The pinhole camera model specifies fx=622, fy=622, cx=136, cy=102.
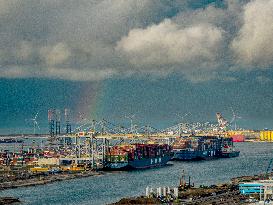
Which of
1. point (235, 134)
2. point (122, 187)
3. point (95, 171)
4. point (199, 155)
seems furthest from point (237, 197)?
point (235, 134)

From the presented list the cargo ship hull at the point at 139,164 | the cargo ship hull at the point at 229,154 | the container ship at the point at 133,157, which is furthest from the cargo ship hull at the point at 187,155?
the container ship at the point at 133,157

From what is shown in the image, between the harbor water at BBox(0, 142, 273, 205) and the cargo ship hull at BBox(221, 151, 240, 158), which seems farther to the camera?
the cargo ship hull at BBox(221, 151, 240, 158)

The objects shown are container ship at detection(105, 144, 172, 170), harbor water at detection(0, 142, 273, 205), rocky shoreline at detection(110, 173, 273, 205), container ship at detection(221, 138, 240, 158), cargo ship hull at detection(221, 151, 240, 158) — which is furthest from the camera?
container ship at detection(221, 138, 240, 158)

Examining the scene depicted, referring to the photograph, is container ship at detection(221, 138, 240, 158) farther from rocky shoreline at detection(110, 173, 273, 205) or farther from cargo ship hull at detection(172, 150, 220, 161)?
rocky shoreline at detection(110, 173, 273, 205)

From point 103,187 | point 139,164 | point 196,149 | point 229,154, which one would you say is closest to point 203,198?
point 103,187

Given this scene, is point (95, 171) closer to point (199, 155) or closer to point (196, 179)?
point (196, 179)

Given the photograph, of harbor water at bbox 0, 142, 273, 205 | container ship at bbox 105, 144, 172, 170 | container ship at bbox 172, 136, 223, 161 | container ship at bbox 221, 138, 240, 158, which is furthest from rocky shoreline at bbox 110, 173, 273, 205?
container ship at bbox 221, 138, 240, 158
